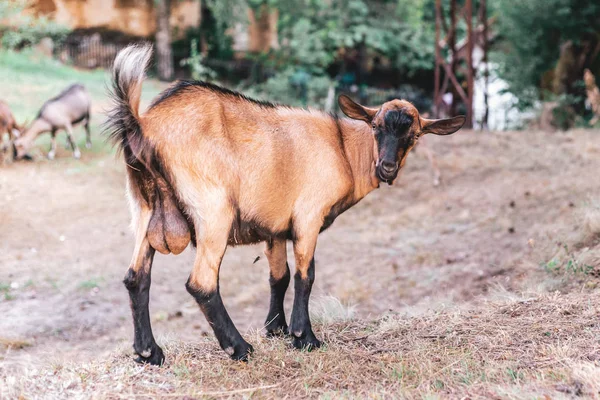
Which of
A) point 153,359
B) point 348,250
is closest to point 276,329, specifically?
point 153,359

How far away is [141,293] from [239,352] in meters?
0.74

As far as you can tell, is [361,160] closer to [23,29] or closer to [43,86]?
[43,86]

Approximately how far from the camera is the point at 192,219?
4.10 metres

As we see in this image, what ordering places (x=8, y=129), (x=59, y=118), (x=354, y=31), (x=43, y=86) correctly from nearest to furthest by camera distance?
1. (x=8, y=129)
2. (x=59, y=118)
3. (x=43, y=86)
4. (x=354, y=31)

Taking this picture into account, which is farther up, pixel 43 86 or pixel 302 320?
pixel 43 86

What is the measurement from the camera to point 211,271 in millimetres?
4105

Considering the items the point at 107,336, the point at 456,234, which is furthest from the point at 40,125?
the point at 456,234

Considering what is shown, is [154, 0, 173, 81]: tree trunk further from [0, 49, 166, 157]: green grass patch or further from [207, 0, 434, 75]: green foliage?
[207, 0, 434, 75]: green foliage

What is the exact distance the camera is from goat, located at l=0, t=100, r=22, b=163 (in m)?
12.6

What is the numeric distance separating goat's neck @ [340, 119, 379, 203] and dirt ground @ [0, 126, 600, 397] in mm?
1163

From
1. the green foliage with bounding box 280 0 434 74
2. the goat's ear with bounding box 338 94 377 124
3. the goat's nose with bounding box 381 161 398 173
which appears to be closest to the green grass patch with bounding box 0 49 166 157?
the green foliage with bounding box 280 0 434 74

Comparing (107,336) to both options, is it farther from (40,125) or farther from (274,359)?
(40,125)

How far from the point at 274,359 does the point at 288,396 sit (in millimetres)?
517

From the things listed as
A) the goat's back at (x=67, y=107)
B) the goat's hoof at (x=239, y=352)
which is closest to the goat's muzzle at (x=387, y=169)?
the goat's hoof at (x=239, y=352)
